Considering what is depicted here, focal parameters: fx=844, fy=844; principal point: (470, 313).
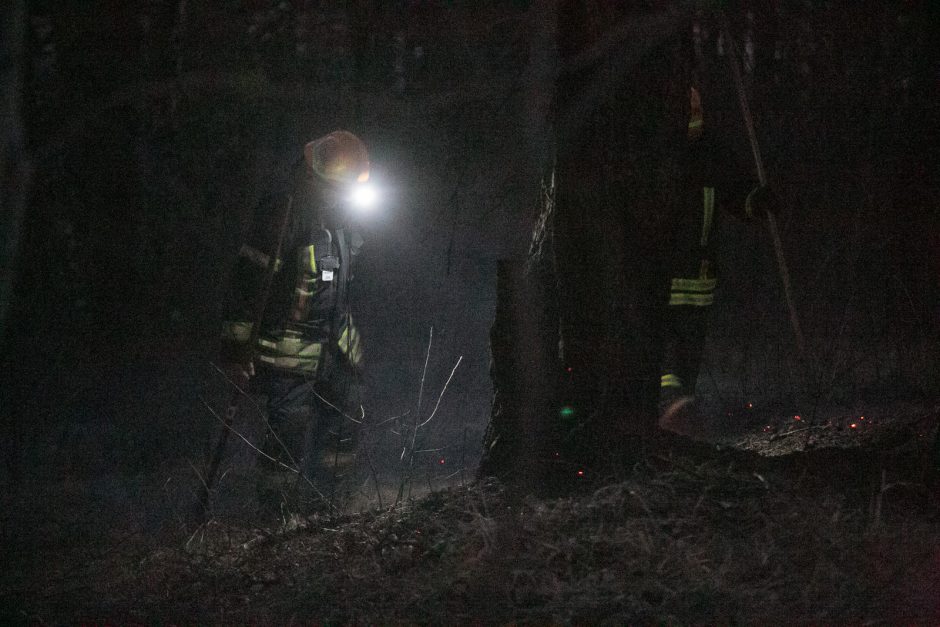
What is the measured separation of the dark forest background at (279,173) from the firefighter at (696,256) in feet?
8.25

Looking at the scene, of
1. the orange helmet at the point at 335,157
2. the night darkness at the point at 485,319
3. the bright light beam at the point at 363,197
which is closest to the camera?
the night darkness at the point at 485,319

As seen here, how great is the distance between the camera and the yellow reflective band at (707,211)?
5.02 meters

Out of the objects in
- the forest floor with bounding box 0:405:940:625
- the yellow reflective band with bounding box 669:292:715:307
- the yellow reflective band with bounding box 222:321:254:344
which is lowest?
the forest floor with bounding box 0:405:940:625

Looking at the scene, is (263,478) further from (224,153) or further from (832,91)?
(832,91)

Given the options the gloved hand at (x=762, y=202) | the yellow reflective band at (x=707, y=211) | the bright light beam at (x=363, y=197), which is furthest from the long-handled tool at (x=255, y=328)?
the gloved hand at (x=762, y=202)

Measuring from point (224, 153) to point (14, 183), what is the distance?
21.4 ft

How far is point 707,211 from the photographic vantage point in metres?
5.04

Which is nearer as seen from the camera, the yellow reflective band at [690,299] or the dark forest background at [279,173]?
the yellow reflective band at [690,299]

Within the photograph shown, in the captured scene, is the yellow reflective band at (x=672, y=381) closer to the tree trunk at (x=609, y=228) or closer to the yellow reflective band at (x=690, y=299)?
the yellow reflective band at (x=690, y=299)

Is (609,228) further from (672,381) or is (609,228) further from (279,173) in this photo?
(279,173)

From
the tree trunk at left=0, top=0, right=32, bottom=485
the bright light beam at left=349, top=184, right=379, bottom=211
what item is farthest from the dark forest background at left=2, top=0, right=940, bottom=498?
the tree trunk at left=0, top=0, right=32, bottom=485

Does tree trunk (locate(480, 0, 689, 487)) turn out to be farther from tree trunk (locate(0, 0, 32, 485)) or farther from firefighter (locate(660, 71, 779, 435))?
tree trunk (locate(0, 0, 32, 485))

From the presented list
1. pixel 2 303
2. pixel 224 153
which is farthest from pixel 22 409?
pixel 2 303

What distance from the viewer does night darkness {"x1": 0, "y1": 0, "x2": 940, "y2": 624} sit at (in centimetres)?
332
